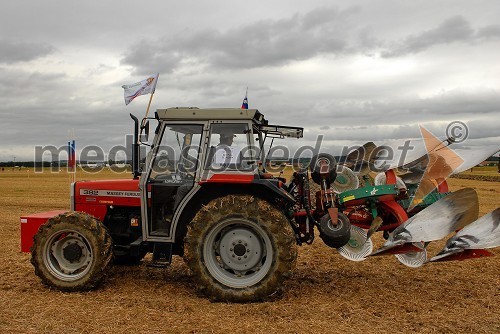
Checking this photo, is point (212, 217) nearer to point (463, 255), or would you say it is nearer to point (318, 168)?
point (318, 168)

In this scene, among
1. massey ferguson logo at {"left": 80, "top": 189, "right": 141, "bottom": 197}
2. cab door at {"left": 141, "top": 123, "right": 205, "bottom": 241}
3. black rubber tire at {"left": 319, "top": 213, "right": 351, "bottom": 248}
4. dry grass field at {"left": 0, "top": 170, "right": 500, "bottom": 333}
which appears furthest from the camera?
massey ferguson logo at {"left": 80, "top": 189, "right": 141, "bottom": 197}

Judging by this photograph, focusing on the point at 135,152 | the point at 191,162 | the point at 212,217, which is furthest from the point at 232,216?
the point at 135,152

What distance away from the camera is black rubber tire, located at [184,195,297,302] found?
5738mm

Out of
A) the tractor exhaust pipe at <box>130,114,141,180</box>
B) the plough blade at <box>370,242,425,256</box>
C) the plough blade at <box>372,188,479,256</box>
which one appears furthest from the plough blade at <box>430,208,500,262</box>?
the tractor exhaust pipe at <box>130,114,141,180</box>

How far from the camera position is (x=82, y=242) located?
20.7ft

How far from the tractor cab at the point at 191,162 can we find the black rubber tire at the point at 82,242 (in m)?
0.57

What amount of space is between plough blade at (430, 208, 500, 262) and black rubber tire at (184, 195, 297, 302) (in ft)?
5.72

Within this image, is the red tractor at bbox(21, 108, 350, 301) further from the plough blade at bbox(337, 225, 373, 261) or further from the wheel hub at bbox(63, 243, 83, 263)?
the plough blade at bbox(337, 225, 373, 261)

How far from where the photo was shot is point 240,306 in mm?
5715

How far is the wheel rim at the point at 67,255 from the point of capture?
628cm

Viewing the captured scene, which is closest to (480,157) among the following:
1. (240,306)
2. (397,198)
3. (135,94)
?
(397,198)

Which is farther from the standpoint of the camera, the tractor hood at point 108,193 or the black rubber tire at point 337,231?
the tractor hood at point 108,193

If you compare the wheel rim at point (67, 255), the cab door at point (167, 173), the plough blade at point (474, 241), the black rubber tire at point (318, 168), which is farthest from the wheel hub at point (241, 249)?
the plough blade at point (474, 241)

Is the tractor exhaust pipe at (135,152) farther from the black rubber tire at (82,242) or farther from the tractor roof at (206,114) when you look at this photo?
the black rubber tire at (82,242)
